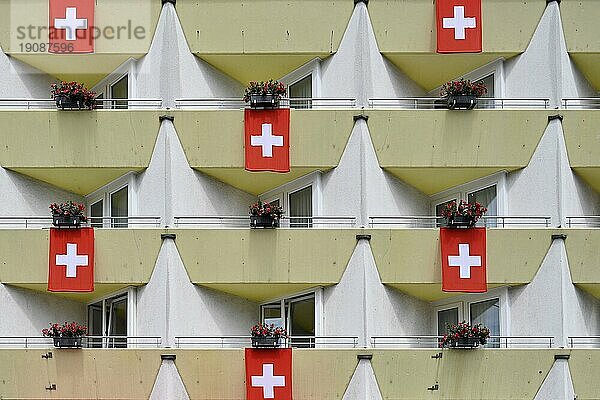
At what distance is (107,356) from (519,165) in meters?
10.8

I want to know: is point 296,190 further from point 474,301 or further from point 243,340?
point 474,301

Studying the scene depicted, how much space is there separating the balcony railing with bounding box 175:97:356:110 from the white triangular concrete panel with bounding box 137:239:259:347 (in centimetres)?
359

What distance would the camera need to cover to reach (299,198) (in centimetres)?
3416

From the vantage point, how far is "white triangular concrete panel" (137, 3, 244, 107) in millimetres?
33531

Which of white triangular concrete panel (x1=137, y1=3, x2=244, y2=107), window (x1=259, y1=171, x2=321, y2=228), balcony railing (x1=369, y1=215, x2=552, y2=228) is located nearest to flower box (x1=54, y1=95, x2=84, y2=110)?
white triangular concrete panel (x1=137, y1=3, x2=244, y2=107)

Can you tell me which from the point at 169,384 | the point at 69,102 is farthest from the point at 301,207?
the point at 69,102

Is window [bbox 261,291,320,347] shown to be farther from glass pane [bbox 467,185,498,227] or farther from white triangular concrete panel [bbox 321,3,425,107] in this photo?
white triangular concrete panel [bbox 321,3,425,107]

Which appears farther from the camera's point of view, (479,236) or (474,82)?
(474,82)

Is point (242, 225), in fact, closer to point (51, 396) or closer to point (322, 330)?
point (322, 330)

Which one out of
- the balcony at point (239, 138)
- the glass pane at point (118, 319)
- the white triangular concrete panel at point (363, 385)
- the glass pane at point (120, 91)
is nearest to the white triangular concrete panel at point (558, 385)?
the white triangular concrete panel at point (363, 385)

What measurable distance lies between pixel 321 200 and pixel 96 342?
6.92 m

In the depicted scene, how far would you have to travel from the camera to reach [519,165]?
32.6 m

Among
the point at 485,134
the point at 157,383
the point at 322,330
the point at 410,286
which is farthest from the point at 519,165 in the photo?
the point at 157,383

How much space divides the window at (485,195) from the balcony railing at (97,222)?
731 centimetres
